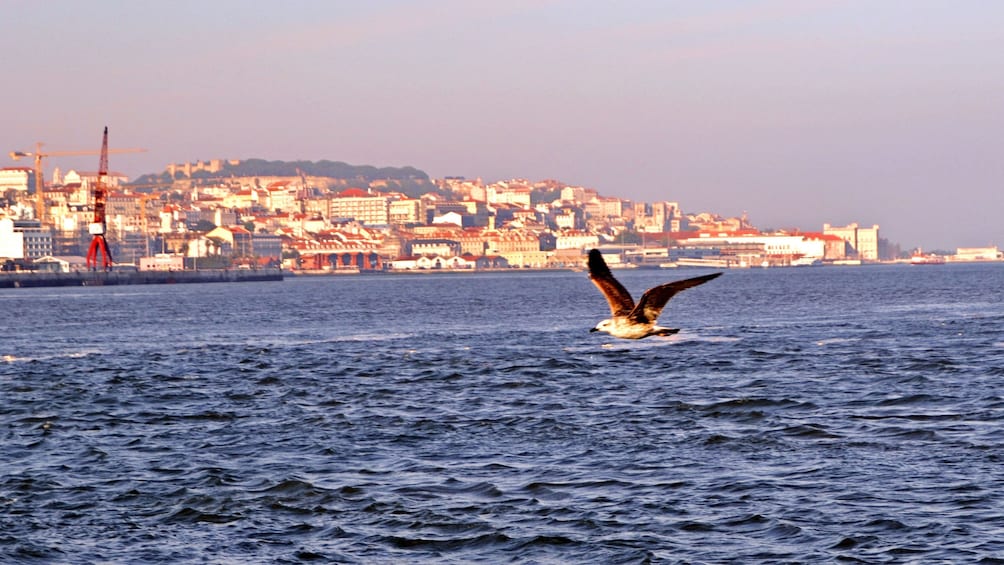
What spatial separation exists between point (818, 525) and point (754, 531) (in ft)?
2.45

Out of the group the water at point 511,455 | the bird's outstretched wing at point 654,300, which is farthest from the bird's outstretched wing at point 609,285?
the water at point 511,455

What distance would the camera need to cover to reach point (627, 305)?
1628 cm

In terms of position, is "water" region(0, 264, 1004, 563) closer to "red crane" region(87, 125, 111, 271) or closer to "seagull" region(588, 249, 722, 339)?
"seagull" region(588, 249, 722, 339)

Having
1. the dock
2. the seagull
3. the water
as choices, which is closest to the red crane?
the dock

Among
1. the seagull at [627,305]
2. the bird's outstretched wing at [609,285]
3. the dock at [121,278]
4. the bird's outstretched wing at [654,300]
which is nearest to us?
the bird's outstretched wing at [654,300]

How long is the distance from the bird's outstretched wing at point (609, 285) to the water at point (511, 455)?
97.9 inches

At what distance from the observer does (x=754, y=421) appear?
2475 centimetres

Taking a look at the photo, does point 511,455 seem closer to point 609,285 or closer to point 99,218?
point 609,285

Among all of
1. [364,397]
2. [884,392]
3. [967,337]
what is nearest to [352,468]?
[364,397]

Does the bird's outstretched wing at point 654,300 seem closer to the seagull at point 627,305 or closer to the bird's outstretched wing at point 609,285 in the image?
the seagull at point 627,305

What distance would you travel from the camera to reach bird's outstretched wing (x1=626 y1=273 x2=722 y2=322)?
1418 centimetres

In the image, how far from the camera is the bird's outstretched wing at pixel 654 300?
46.5ft

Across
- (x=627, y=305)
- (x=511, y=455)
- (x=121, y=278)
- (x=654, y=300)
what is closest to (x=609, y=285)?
(x=627, y=305)

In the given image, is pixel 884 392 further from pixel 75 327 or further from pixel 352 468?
pixel 75 327
